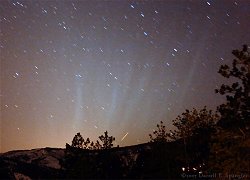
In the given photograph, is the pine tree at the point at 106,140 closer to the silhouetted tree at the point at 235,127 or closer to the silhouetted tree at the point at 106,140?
the silhouetted tree at the point at 106,140

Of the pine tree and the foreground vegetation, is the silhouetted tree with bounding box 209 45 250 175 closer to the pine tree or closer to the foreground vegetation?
the foreground vegetation

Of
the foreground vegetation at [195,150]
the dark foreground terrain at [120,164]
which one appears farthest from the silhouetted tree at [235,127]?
the dark foreground terrain at [120,164]

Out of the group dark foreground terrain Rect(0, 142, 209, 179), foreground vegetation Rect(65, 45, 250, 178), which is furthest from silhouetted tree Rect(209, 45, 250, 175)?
dark foreground terrain Rect(0, 142, 209, 179)

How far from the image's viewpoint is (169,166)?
43.5m

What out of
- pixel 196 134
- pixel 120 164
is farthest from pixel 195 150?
pixel 120 164

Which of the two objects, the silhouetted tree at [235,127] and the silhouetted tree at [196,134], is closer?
the silhouetted tree at [235,127]

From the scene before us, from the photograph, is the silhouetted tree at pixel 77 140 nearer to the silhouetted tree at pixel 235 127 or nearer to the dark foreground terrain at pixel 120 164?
the dark foreground terrain at pixel 120 164

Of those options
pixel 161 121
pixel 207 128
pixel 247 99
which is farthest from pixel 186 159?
pixel 247 99

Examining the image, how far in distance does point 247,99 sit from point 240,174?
12.3 ft

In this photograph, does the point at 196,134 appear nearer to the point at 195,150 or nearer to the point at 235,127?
the point at 195,150

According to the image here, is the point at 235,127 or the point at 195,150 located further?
the point at 195,150

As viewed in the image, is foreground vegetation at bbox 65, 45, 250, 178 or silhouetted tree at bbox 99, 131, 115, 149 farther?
silhouetted tree at bbox 99, 131, 115, 149

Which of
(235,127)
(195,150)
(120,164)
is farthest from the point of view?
(120,164)

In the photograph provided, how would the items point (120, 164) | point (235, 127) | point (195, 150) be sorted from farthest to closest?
point (120, 164)
point (195, 150)
point (235, 127)
